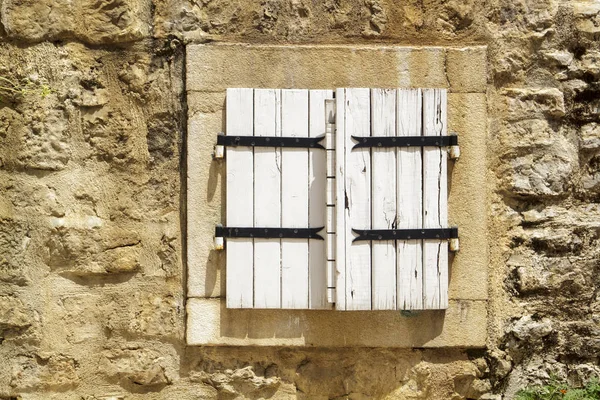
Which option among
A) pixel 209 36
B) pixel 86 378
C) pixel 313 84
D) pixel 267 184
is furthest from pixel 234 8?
pixel 86 378

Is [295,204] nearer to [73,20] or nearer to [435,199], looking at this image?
[435,199]

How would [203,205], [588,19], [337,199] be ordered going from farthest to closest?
→ [588,19]
[203,205]
[337,199]

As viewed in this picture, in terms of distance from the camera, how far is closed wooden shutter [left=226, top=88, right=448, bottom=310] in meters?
3.29

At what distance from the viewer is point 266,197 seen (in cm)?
334

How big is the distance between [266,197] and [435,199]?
0.78m

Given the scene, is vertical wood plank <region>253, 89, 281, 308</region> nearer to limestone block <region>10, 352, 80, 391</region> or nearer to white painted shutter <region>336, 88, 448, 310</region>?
white painted shutter <region>336, 88, 448, 310</region>

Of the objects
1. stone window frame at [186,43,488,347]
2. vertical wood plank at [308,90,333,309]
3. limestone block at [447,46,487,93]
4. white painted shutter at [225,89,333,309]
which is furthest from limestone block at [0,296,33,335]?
limestone block at [447,46,487,93]

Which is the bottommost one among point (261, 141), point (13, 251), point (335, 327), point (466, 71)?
point (335, 327)

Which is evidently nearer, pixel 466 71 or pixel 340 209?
pixel 340 209

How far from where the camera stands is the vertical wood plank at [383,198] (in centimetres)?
329

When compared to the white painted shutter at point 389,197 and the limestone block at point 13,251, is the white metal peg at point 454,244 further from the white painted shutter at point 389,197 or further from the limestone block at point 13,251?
the limestone block at point 13,251

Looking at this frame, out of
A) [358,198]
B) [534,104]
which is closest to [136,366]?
[358,198]

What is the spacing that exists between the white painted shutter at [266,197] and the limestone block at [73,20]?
60cm

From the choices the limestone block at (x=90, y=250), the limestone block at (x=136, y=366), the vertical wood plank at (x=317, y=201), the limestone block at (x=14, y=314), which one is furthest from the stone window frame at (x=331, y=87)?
the limestone block at (x=14, y=314)
